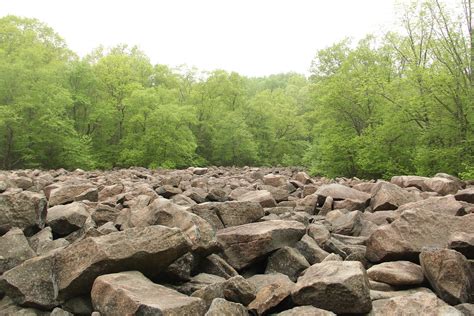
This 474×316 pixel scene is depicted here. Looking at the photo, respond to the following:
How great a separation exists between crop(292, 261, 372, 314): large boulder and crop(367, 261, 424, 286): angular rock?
631mm

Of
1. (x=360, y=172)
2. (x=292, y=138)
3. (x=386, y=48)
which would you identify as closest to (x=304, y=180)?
(x=360, y=172)

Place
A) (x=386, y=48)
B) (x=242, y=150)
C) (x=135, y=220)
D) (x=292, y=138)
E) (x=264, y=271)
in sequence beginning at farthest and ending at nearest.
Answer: (x=292, y=138), (x=242, y=150), (x=386, y=48), (x=135, y=220), (x=264, y=271)

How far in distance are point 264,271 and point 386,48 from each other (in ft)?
104

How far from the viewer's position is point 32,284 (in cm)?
405

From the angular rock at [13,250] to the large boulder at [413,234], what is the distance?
3810 millimetres

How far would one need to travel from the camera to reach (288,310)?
3.61 meters

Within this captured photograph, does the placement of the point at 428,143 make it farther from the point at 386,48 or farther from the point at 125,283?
the point at 125,283

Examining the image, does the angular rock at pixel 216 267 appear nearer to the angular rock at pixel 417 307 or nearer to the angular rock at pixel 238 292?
the angular rock at pixel 238 292

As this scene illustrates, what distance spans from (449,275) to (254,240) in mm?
2041

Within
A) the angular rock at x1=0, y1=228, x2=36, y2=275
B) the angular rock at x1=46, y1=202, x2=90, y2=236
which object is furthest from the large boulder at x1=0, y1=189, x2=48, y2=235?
the angular rock at x1=0, y1=228, x2=36, y2=275

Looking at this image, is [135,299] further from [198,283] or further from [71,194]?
[71,194]

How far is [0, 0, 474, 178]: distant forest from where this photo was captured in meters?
24.5

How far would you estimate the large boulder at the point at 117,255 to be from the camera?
3930mm

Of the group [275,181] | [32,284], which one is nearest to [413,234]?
[32,284]
